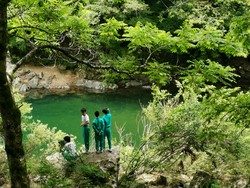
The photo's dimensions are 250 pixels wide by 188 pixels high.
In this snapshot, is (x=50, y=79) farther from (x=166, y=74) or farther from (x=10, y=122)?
(x=10, y=122)

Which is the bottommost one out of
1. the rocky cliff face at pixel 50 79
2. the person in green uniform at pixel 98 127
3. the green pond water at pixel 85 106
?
the person in green uniform at pixel 98 127

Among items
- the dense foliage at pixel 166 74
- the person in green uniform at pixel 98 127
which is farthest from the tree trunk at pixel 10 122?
the person in green uniform at pixel 98 127

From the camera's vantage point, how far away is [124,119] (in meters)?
15.8

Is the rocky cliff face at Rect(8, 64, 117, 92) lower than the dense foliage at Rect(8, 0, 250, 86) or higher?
higher

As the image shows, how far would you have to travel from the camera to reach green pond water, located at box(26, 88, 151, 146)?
1545 cm

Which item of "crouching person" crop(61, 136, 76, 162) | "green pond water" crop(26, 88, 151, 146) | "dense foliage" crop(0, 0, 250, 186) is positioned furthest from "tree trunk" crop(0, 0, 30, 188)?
"green pond water" crop(26, 88, 151, 146)

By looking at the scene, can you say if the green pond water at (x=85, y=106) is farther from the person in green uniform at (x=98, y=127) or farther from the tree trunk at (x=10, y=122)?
the tree trunk at (x=10, y=122)

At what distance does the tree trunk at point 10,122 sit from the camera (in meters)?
3.76

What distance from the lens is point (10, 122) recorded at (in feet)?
13.1

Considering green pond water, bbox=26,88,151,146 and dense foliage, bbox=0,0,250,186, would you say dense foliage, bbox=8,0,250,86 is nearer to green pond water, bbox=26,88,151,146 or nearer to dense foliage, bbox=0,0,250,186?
dense foliage, bbox=0,0,250,186

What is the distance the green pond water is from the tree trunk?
9796 mm

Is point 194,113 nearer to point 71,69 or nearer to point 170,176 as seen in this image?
point 170,176

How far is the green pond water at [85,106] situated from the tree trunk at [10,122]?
32.1 ft

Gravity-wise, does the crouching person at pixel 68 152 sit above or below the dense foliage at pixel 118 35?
below
